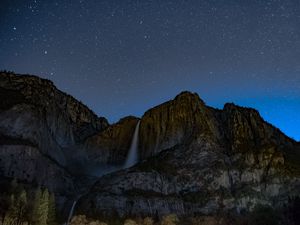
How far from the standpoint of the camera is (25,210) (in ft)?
396

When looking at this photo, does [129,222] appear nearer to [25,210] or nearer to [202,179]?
[25,210]

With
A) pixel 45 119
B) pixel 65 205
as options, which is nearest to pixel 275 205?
pixel 65 205

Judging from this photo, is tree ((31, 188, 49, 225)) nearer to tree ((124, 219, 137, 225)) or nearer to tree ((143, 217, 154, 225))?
tree ((124, 219, 137, 225))

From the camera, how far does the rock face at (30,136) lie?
150750 millimetres

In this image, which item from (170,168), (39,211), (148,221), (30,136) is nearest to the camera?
(39,211)

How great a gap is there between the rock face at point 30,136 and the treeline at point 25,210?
23.9 metres

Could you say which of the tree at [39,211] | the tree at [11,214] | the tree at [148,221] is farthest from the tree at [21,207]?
the tree at [148,221]

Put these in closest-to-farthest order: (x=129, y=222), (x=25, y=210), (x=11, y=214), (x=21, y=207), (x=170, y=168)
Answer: (x=11, y=214) → (x=21, y=207) → (x=25, y=210) → (x=129, y=222) → (x=170, y=168)

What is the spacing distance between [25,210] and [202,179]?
223ft

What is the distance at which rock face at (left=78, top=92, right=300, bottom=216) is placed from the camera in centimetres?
14562

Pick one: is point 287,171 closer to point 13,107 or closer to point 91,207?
point 91,207

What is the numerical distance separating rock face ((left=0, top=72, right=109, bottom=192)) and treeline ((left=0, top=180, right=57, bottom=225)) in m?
23.9

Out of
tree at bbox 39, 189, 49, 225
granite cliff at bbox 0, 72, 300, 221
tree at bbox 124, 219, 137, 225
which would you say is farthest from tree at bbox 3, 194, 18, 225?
tree at bbox 124, 219, 137, 225

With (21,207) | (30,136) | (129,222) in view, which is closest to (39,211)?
(21,207)
